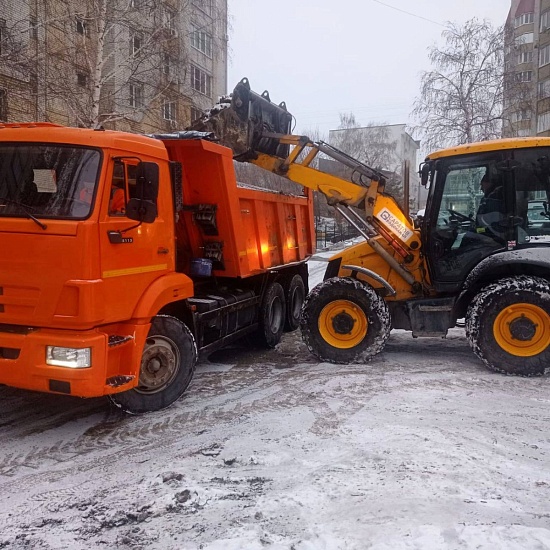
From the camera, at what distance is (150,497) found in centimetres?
345

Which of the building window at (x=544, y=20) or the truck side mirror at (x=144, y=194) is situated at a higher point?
the building window at (x=544, y=20)

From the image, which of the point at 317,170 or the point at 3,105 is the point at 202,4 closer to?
the point at 3,105

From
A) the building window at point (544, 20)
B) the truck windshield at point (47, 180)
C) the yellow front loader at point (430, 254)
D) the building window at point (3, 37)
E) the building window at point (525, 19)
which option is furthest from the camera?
the building window at point (525, 19)

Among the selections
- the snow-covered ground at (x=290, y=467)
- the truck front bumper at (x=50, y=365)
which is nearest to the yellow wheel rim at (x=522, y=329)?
the snow-covered ground at (x=290, y=467)

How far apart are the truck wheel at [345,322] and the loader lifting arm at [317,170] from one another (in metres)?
0.65

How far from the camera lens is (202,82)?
27.8 meters

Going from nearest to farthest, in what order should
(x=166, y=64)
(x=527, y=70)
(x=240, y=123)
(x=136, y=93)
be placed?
1. (x=240, y=123)
2. (x=166, y=64)
3. (x=136, y=93)
4. (x=527, y=70)

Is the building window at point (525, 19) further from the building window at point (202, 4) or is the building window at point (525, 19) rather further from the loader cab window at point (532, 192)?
the loader cab window at point (532, 192)

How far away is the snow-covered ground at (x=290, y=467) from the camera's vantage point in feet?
9.93

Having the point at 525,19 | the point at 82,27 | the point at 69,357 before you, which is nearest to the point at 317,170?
the point at 69,357

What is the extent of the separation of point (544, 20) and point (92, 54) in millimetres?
35310

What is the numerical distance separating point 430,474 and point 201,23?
21.0 meters

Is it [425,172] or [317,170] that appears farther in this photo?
[317,170]

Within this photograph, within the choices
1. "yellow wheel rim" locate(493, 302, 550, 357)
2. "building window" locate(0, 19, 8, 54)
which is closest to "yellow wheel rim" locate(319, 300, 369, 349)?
"yellow wheel rim" locate(493, 302, 550, 357)
